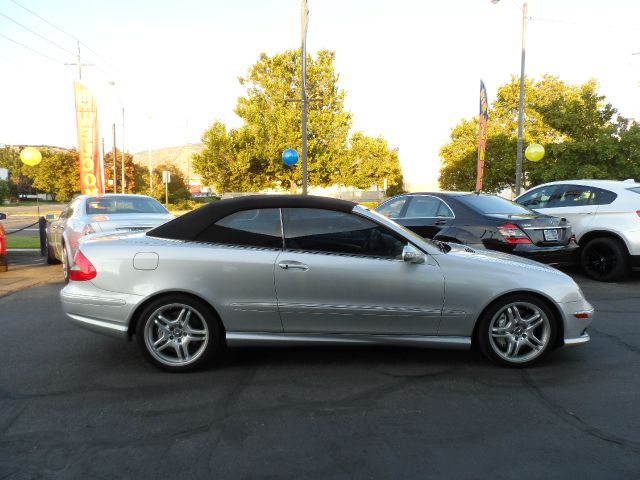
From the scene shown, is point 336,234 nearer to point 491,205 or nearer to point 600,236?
point 491,205

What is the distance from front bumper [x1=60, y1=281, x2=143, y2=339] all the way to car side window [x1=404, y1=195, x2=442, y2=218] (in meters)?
5.21

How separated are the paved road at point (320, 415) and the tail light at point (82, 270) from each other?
2.51ft

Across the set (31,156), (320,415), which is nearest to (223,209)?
(320,415)

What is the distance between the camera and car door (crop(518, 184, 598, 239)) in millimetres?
8734

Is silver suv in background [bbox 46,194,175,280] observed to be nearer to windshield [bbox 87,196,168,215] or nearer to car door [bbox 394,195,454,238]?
windshield [bbox 87,196,168,215]

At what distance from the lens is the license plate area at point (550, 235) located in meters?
7.33

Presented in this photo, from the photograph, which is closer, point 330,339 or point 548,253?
point 330,339

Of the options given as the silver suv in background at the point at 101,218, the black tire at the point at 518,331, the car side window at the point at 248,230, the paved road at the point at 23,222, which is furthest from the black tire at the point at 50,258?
the black tire at the point at 518,331

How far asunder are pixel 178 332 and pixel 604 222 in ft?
23.5

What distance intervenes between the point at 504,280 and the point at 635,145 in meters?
27.2

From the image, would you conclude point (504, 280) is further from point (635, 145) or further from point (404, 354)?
point (635, 145)

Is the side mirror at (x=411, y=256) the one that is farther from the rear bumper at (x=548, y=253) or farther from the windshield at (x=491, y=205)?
the windshield at (x=491, y=205)

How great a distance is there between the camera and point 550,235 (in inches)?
290

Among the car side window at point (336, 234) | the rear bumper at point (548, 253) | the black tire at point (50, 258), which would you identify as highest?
the car side window at point (336, 234)
